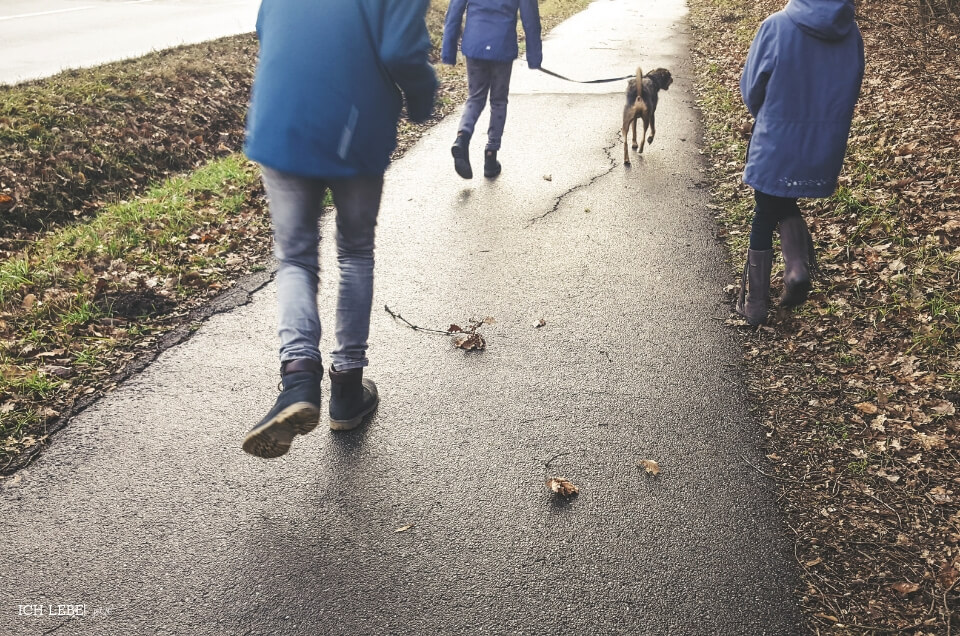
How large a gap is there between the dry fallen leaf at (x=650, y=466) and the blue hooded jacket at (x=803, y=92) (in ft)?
5.89

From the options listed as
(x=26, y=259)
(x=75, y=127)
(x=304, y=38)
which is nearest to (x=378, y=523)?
(x=304, y=38)

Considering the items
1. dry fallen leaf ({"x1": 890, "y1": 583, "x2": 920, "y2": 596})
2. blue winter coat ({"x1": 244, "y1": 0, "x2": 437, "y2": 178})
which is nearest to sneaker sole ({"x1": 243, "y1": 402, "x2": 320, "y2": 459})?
blue winter coat ({"x1": 244, "y1": 0, "x2": 437, "y2": 178})

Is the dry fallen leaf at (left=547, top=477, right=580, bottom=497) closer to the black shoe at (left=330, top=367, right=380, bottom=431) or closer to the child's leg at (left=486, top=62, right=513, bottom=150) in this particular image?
the black shoe at (left=330, top=367, right=380, bottom=431)

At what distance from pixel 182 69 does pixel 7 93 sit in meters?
2.29

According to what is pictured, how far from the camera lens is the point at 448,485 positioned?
121 inches

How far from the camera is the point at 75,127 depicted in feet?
23.8

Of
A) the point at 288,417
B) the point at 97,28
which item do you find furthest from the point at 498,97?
the point at 97,28

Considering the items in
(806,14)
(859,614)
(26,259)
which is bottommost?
(26,259)

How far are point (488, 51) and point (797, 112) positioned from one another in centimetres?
345

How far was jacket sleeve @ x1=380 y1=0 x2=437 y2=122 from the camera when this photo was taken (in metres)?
2.71

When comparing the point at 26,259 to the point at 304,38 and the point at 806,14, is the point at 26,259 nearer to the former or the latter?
the point at 304,38

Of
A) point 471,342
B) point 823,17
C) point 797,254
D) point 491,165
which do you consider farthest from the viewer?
point 491,165

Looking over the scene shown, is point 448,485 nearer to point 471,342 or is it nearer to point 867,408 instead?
point 471,342

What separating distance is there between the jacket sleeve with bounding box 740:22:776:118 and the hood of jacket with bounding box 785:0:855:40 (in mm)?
171
